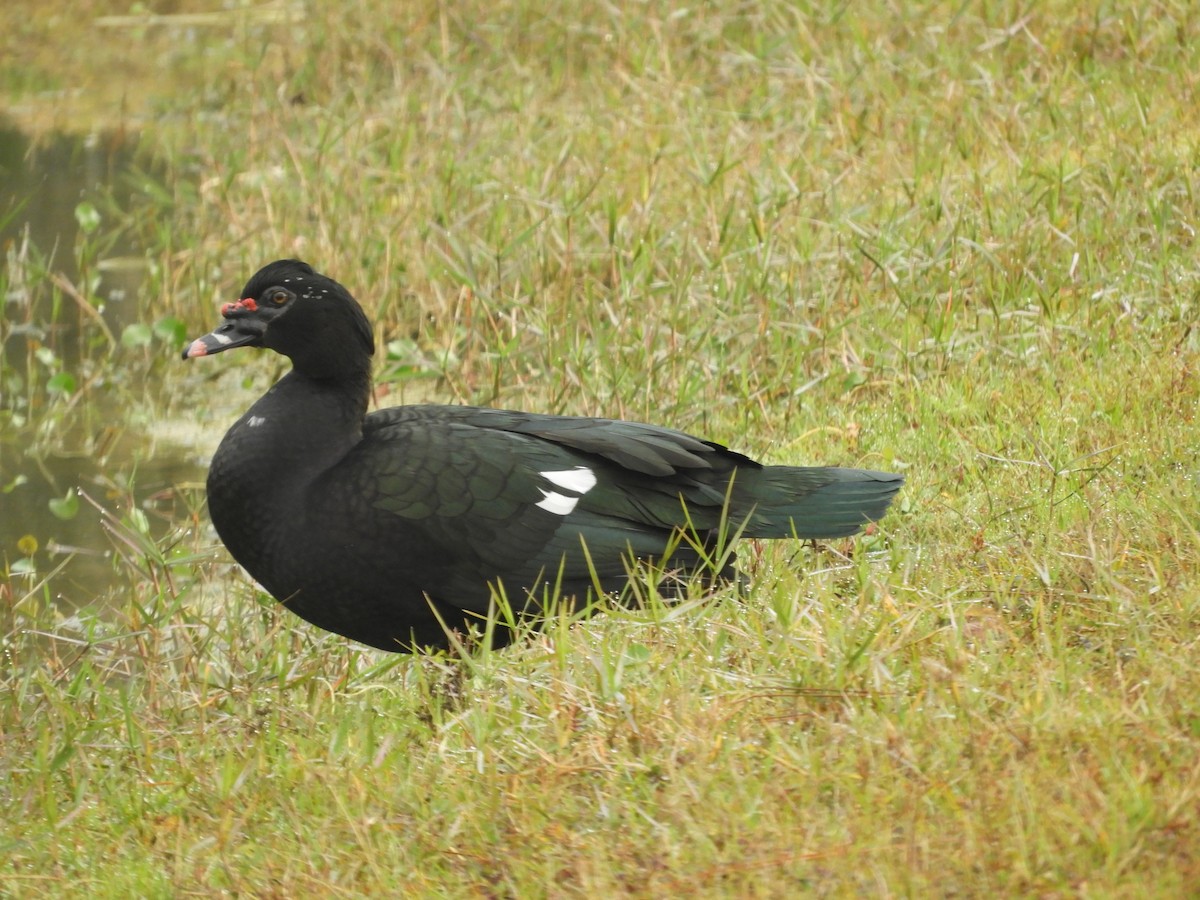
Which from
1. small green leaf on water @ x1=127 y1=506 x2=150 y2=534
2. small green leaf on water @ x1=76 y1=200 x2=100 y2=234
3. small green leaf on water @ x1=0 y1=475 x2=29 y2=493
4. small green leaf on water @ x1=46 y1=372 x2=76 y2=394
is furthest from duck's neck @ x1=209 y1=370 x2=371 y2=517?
small green leaf on water @ x1=76 y1=200 x2=100 y2=234

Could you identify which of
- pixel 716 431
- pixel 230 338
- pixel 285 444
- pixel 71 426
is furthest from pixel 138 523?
pixel 71 426

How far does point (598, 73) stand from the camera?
769cm

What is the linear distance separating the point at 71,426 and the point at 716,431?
2741 mm

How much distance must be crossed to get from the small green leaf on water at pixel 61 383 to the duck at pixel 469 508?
7.83 feet

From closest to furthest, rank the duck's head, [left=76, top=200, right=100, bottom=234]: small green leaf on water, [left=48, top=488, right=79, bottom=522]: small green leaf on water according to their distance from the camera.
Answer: the duck's head, [left=48, top=488, right=79, bottom=522]: small green leaf on water, [left=76, top=200, right=100, bottom=234]: small green leaf on water

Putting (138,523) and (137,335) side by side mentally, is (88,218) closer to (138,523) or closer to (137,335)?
(137,335)

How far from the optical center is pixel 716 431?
5039mm

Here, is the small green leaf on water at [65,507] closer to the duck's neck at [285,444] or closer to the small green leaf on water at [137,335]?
the small green leaf on water at [137,335]

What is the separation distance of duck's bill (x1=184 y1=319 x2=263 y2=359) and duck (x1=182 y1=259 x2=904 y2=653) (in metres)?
0.21

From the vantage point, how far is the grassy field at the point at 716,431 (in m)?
2.63

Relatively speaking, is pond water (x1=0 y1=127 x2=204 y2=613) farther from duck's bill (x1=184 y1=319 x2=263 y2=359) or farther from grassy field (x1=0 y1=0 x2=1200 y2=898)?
duck's bill (x1=184 y1=319 x2=263 y2=359)

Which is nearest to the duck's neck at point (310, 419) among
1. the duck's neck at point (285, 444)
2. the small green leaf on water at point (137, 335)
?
the duck's neck at point (285, 444)

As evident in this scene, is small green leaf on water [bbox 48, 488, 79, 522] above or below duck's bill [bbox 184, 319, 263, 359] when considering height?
below

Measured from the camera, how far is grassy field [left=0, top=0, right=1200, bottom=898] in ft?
8.62
